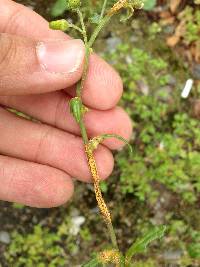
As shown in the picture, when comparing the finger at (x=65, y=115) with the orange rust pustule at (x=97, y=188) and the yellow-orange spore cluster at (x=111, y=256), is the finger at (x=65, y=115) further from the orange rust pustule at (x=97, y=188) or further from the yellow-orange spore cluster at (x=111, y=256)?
the yellow-orange spore cluster at (x=111, y=256)

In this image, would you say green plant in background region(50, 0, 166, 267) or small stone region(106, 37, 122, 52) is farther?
small stone region(106, 37, 122, 52)

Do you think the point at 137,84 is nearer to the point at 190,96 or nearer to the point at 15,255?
the point at 190,96

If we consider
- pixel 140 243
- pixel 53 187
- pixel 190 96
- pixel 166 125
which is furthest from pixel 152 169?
pixel 140 243

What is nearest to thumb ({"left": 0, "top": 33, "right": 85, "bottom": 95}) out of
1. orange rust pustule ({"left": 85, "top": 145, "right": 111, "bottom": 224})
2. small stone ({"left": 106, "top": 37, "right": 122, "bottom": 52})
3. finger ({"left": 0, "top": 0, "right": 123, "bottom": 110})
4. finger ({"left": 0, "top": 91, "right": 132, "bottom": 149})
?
finger ({"left": 0, "top": 0, "right": 123, "bottom": 110})

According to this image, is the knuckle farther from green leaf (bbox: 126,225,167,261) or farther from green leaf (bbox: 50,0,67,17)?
green leaf (bbox: 126,225,167,261)

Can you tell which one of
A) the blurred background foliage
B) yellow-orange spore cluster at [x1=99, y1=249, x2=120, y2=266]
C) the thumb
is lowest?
the blurred background foliage
